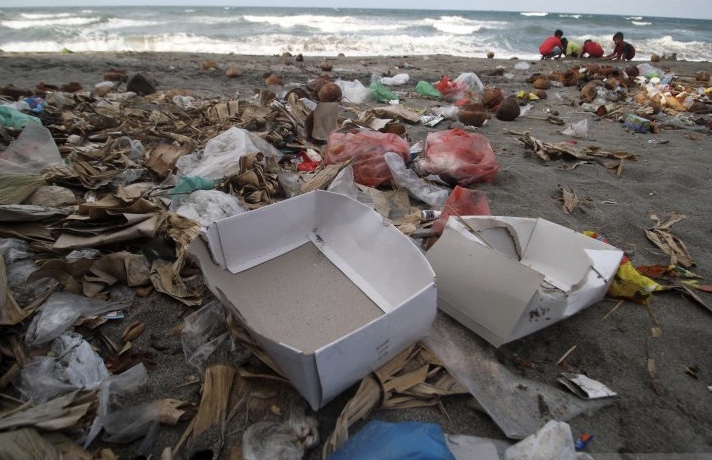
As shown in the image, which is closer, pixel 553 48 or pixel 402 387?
pixel 402 387

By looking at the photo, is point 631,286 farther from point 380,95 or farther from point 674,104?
point 674,104

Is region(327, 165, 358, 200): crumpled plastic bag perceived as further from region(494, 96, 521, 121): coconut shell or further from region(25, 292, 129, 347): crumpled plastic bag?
region(494, 96, 521, 121): coconut shell

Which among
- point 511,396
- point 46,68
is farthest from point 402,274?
point 46,68

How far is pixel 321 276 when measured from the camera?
1.65 metres

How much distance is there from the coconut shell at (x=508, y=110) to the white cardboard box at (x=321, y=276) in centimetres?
334

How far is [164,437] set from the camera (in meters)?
1.05

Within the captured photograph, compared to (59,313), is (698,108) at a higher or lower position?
lower

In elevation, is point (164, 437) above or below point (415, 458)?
below

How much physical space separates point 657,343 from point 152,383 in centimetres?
190

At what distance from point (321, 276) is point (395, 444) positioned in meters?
0.85

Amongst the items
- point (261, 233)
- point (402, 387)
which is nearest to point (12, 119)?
point (261, 233)

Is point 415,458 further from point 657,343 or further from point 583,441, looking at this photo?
point 657,343

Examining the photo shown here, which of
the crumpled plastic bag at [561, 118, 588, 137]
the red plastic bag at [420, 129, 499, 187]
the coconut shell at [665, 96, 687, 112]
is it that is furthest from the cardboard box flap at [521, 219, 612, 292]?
the coconut shell at [665, 96, 687, 112]

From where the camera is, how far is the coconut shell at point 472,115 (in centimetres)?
386
